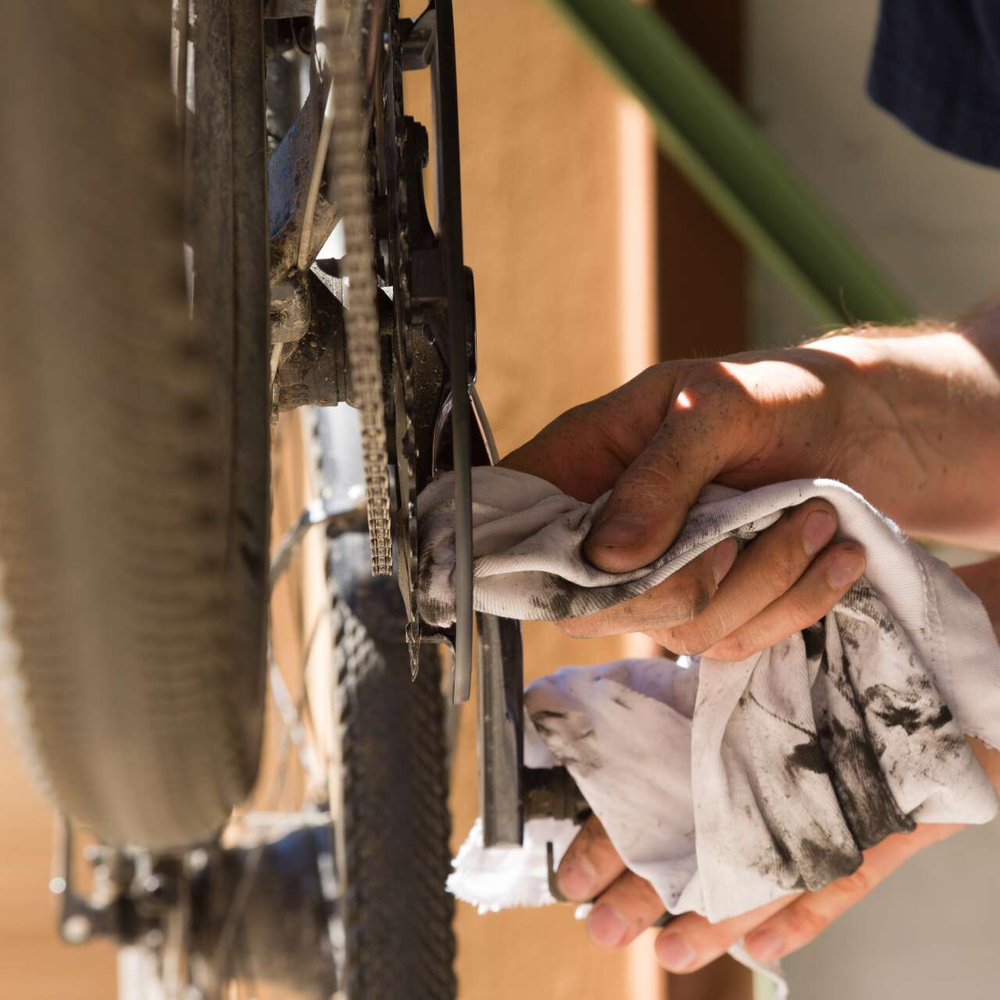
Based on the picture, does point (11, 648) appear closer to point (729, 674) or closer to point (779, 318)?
point (729, 674)

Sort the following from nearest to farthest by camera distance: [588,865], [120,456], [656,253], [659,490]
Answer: [120,456], [659,490], [588,865], [656,253]

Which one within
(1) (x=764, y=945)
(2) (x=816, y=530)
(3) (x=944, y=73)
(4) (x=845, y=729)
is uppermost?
(3) (x=944, y=73)

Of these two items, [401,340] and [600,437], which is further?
[600,437]

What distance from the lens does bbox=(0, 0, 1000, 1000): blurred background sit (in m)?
1.28

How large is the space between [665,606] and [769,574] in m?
0.05

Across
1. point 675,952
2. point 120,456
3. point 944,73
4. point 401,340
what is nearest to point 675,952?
point 675,952

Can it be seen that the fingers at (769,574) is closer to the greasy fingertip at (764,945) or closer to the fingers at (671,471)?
the fingers at (671,471)

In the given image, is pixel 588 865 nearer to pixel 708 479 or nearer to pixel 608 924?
pixel 608 924

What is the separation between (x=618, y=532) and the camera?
47 cm

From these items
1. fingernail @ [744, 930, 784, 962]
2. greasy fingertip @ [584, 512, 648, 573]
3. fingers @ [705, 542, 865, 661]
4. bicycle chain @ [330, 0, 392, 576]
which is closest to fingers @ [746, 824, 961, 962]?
fingernail @ [744, 930, 784, 962]

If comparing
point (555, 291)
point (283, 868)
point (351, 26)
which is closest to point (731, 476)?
point (351, 26)

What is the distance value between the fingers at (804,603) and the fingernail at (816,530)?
0.01 meters

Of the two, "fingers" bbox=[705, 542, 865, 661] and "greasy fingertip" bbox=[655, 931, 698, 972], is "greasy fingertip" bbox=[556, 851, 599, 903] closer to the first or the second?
"greasy fingertip" bbox=[655, 931, 698, 972]

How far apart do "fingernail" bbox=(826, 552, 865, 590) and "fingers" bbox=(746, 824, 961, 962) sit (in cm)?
26
